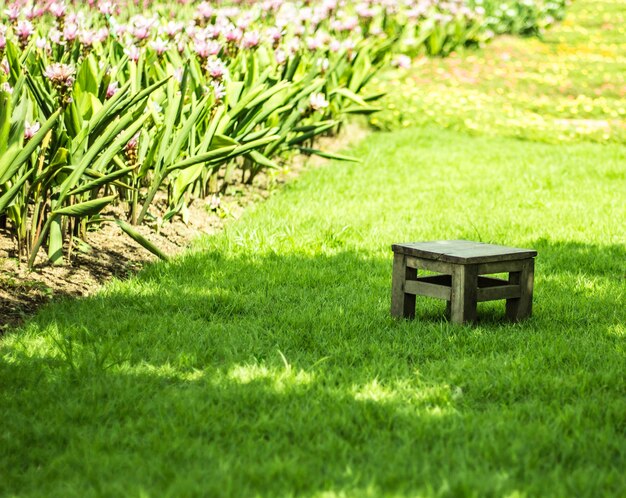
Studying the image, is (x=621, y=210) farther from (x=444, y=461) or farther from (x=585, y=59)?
(x=585, y=59)

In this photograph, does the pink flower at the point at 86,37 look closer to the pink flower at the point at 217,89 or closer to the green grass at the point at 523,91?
the pink flower at the point at 217,89

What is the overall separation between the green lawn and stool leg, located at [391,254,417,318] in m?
0.10

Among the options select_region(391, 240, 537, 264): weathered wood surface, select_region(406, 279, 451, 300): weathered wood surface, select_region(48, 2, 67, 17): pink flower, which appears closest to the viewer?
select_region(391, 240, 537, 264): weathered wood surface

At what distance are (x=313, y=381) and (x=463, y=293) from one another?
1.05m

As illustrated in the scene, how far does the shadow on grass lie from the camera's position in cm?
279

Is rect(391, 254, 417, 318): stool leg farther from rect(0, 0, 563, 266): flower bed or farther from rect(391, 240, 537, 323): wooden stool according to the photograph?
rect(0, 0, 563, 266): flower bed

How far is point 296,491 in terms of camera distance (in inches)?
105

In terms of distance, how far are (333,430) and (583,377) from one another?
1.07m

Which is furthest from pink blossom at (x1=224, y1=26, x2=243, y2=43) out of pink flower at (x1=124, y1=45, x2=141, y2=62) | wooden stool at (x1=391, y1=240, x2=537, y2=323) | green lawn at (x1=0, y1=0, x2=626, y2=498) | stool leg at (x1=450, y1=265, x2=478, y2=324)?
stool leg at (x1=450, y1=265, x2=478, y2=324)

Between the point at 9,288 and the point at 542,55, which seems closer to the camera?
the point at 9,288

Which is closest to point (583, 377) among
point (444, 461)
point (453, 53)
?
point (444, 461)

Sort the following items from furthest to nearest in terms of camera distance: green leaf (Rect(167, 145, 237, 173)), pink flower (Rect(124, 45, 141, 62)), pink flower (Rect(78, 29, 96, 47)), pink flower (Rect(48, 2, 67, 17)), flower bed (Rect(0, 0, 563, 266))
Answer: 1. pink flower (Rect(48, 2, 67, 17))
2. pink flower (Rect(124, 45, 141, 62))
3. pink flower (Rect(78, 29, 96, 47))
4. green leaf (Rect(167, 145, 237, 173))
5. flower bed (Rect(0, 0, 563, 266))

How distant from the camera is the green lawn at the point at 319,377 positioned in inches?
110

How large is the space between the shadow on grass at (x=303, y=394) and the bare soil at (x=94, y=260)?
22cm
